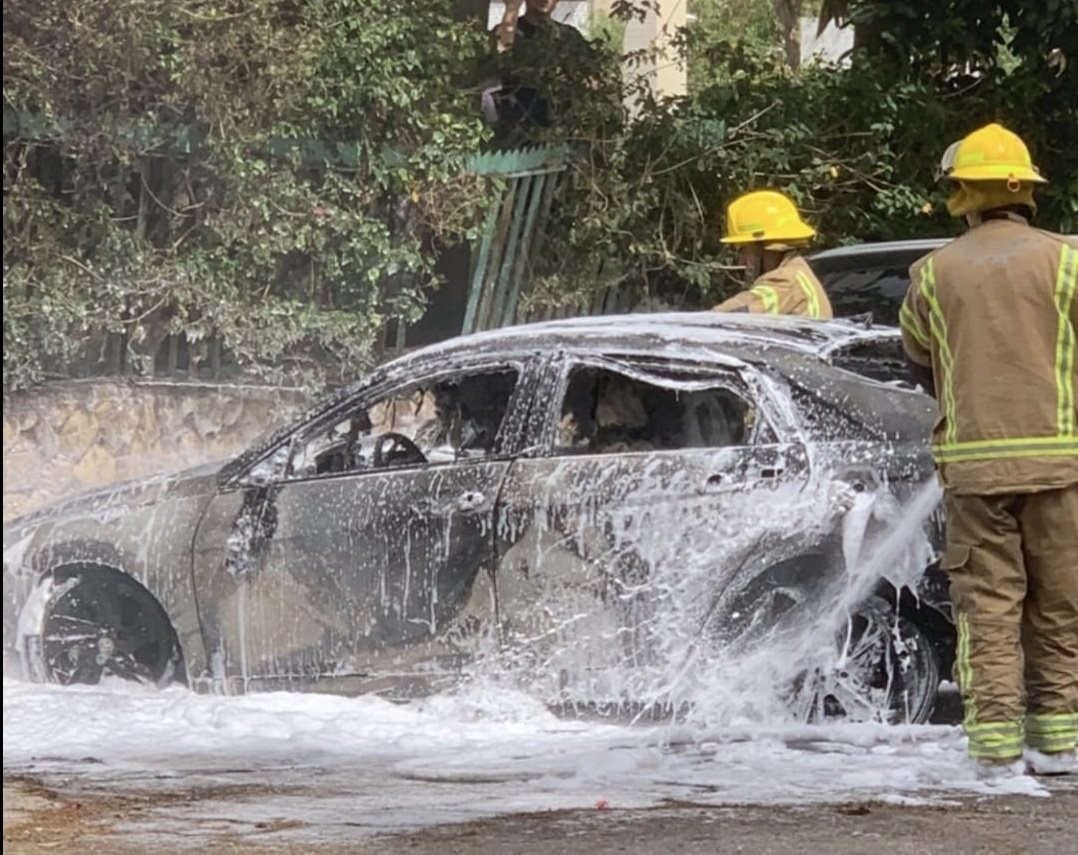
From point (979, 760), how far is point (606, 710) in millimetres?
1306

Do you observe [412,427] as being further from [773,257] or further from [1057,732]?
[1057,732]

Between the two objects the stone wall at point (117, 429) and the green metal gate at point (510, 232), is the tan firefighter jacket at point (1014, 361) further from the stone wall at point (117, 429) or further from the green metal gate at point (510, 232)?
the stone wall at point (117, 429)

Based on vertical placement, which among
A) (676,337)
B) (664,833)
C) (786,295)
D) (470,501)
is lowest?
(664,833)

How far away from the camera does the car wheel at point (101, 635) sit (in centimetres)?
630

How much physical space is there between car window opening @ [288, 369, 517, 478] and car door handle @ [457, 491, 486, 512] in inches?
6.2

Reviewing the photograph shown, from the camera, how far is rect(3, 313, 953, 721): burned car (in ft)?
19.7

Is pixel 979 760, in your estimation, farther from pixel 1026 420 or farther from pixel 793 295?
pixel 793 295

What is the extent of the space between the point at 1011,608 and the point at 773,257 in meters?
1.92

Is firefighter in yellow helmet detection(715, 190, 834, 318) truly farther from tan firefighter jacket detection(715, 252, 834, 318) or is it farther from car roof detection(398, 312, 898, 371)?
car roof detection(398, 312, 898, 371)

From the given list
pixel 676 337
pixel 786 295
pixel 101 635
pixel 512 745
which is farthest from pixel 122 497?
pixel 786 295

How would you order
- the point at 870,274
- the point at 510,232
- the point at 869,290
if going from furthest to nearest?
the point at 870,274 < the point at 869,290 < the point at 510,232

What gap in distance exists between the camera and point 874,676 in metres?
6.09

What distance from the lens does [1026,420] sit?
5.31m

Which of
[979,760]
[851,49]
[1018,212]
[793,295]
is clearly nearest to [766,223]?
[793,295]
